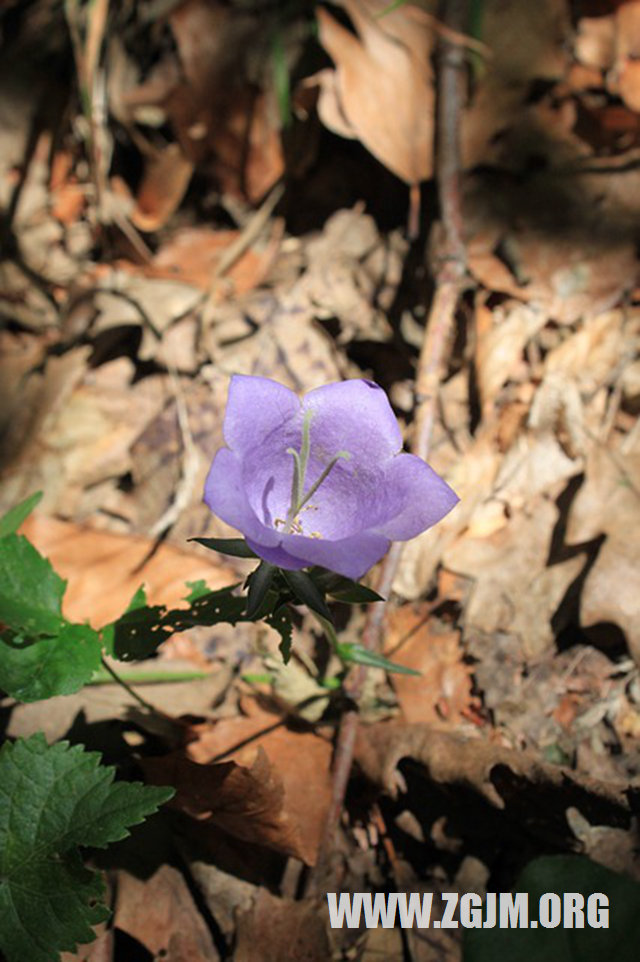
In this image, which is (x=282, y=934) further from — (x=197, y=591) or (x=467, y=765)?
(x=197, y=591)

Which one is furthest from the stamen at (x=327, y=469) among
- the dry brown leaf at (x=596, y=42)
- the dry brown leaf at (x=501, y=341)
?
the dry brown leaf at (x=596, y=42)

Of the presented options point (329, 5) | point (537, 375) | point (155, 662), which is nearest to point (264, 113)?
point (329, 5)

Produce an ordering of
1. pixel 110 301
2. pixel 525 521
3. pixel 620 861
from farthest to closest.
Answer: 1. pixel 110 301
2. pixel 525 521
3. pixel 620 861

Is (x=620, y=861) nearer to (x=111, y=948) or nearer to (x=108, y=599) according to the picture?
(x=111, y=948)

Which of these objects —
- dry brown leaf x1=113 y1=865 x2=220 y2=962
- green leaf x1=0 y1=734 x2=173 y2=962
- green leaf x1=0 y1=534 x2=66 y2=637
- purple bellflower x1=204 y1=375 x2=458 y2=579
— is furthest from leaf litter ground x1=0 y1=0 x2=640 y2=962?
purple bellflower x1=204 y1=375 x2=458 y2=579

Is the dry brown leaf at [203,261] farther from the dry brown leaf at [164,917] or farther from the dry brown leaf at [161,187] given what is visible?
the dry brown leaf at [164,917]
